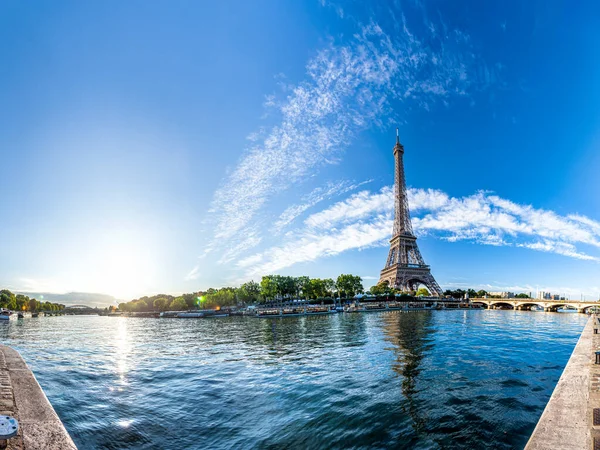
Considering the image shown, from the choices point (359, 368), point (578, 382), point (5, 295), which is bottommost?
point (5, 295)

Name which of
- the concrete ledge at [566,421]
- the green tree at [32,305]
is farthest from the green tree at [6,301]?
the concrete ledge at [566,421]

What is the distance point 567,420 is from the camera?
23.8 ft

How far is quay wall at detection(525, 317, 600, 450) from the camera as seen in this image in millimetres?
6043

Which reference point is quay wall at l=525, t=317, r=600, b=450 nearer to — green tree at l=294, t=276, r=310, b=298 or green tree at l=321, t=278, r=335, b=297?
green tree at l=294, t=276, r=310, b=298

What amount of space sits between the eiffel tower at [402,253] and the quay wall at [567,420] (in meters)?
103

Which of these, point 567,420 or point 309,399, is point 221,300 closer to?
Answer: point 309,399

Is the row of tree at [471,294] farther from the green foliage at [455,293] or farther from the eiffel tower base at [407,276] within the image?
the eiffel tower base at [407,276]

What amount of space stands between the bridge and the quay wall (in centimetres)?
11673

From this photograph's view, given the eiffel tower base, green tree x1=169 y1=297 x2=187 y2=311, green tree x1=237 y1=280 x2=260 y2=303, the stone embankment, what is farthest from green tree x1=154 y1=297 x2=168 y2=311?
the stone embankment

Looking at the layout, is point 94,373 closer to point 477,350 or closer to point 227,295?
point 477,350

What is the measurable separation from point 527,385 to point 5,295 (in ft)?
627

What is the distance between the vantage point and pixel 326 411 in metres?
11.1

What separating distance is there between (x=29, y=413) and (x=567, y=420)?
12907 mm

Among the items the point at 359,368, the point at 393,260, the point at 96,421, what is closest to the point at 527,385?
the point at 359,368
